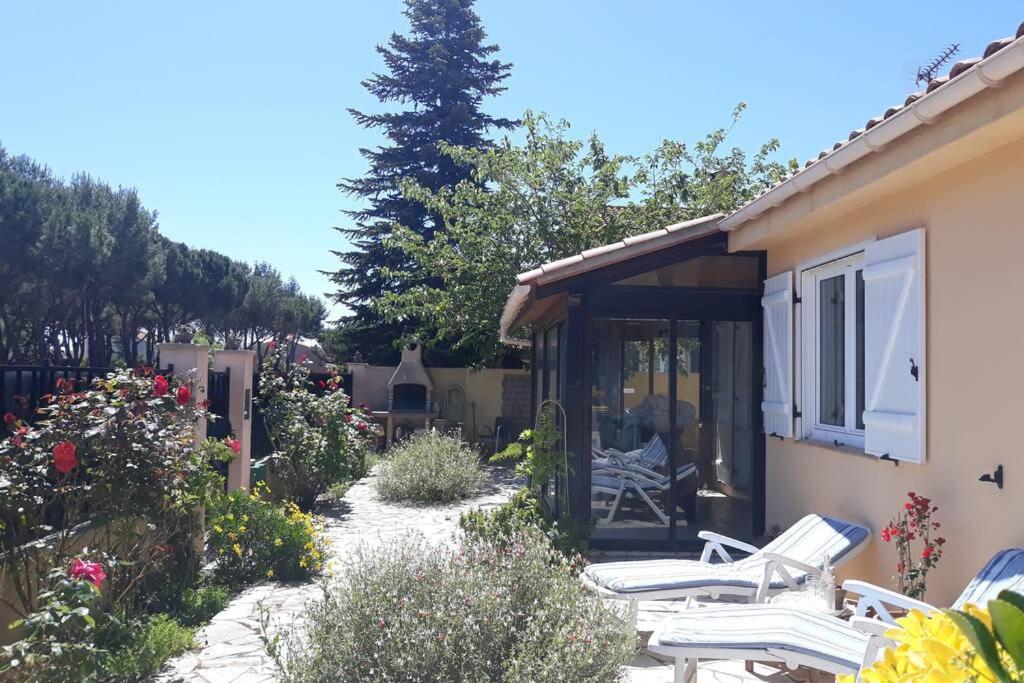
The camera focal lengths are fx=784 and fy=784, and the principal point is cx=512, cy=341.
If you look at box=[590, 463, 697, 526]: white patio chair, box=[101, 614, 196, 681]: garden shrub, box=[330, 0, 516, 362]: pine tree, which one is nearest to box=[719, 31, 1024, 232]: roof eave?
box=[590, 463, 697, 526]: white patio chair

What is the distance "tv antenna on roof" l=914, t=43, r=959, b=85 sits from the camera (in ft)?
23.8

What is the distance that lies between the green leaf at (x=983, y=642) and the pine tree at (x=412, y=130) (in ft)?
71.7

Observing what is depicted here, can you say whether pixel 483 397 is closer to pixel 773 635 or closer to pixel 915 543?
pixel 915 543

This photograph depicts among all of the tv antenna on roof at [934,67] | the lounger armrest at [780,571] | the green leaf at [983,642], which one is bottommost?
the lounger armrest at [780,571]

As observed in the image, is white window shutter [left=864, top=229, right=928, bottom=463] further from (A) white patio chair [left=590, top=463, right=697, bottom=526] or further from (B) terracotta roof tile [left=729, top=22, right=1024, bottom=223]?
(A) white patio chair [left=590, top=463, right=697, bottom=526]

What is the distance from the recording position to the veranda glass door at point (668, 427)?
23.0ft

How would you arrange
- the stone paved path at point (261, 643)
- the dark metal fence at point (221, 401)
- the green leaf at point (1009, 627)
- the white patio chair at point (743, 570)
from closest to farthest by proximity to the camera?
the green leaf at point (1009, 627), the stone paved path at point (261, 643), the white patio chair at point (743, 570), the dark metal fence at point (221, 401)

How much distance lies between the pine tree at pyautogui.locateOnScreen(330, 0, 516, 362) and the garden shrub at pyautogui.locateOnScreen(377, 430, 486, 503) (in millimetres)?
12259

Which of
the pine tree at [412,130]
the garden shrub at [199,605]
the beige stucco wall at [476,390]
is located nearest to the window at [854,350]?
the garden shrub at [199,605]

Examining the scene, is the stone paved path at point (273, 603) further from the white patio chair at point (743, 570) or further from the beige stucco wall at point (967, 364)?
the beige stucco wall at point (967, 364)

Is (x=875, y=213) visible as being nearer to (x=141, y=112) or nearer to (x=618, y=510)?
(x=618, y=510)

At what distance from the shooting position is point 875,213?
5203 millimetres

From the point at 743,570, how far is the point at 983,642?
159 inches

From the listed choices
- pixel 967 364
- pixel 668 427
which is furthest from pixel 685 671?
pixel 668 427
